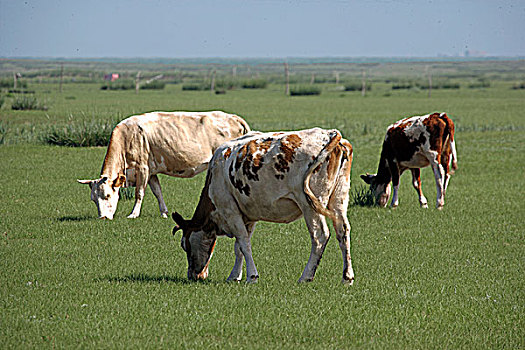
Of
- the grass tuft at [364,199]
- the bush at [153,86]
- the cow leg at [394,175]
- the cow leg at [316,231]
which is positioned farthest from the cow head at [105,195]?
the bush at [153,86]

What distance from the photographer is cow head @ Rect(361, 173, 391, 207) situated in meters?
16.3

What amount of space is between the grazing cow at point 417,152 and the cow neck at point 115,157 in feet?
18.5

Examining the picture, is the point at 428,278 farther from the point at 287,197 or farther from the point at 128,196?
the point at 128,196

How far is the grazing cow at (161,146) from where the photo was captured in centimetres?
1505

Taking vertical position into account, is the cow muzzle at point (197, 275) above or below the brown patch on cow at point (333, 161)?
below

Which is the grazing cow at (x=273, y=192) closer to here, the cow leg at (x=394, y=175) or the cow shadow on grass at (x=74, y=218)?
the cow shadow on grass at (x=74, y=218)

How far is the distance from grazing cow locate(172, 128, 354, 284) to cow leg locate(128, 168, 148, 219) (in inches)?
208

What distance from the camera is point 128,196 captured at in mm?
17297

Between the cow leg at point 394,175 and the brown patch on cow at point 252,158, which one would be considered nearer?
the brown patch on cow at point 252,158

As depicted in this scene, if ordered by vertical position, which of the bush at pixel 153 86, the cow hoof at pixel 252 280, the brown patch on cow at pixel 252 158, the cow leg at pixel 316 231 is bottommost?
the bush at pixel 153 86

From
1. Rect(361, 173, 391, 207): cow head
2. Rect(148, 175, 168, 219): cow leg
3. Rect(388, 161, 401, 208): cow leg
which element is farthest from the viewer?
Rect(388, 161, 401, 208): cow leg

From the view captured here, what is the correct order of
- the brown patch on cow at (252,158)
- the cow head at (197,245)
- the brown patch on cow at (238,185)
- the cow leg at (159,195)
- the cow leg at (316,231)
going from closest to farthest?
the cow leg at (316,231), the brown patch on cow at (252,158), the brown patch on cow at (238,185), the cow head at (197,245), the cow leg at (159,195)

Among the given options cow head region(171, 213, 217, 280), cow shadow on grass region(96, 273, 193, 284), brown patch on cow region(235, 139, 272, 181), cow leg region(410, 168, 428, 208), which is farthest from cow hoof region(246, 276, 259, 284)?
cow leg region(410, 168, 428, 208)

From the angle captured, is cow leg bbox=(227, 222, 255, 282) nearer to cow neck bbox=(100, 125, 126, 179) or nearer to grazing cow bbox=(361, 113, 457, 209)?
cow neck bbox=(100, 125, 126, 179)
